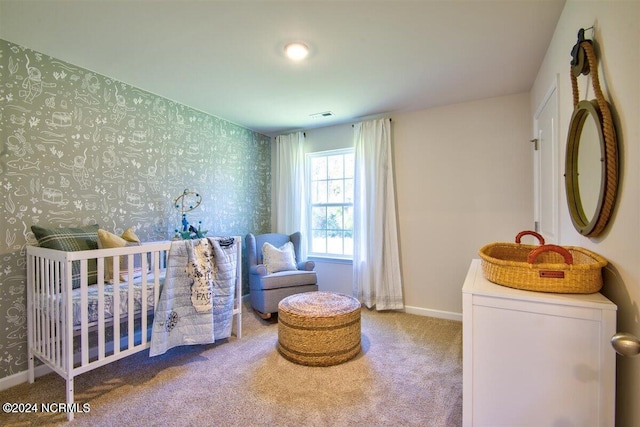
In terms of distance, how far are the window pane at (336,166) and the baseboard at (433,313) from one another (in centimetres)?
184

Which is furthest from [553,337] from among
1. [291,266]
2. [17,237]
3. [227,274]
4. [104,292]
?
[17,237]

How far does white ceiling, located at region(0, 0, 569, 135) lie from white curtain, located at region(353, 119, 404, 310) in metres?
0.64

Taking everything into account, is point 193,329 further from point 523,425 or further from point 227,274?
point 523,425

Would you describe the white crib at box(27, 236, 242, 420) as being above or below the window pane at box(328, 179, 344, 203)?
below

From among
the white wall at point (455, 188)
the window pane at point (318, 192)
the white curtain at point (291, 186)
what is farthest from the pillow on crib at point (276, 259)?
the white wall at point (455, 188)

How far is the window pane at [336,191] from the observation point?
3.94m

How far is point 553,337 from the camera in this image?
3.46 ft

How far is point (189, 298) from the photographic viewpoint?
218cm

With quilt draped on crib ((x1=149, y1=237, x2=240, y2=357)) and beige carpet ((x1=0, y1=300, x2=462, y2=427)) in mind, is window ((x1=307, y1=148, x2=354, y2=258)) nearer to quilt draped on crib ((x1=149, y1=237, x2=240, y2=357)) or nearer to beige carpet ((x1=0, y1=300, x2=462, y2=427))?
beige carpet ((x1=0, y1=300, x2=462, y2=427))

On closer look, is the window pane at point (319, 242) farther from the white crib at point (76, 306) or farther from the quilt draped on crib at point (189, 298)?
the white crib at point (76, 306)

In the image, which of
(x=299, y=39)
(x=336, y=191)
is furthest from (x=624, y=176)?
(x=336, y=191)

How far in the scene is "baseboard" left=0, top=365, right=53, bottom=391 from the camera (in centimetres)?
192

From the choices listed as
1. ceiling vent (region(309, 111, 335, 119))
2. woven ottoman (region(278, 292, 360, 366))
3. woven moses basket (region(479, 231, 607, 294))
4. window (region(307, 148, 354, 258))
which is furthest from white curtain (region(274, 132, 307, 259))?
woven moses basket (region(479, 231, 607, 294))

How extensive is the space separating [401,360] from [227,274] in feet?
5.00
